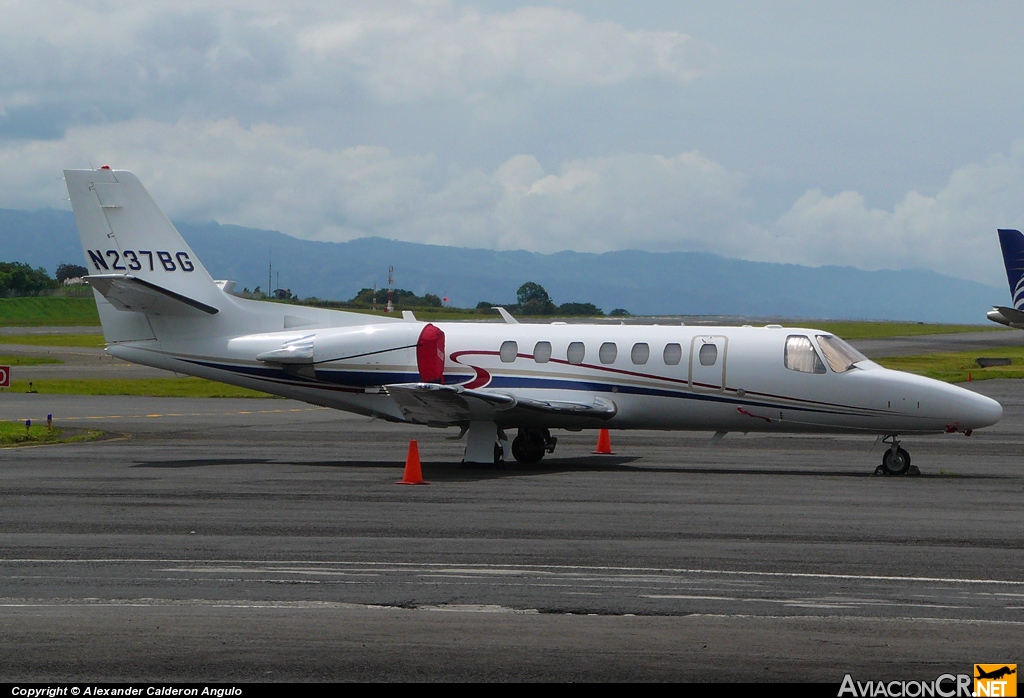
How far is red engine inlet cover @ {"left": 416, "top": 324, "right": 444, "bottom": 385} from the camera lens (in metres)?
22.5

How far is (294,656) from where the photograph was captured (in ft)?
26.3

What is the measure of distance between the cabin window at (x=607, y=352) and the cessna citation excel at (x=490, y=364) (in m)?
0.03

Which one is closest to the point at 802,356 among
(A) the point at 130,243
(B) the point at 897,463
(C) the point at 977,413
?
(B) the point at 897,463

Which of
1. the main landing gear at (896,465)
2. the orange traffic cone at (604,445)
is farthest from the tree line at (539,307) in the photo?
the main landing gear at (896,465)

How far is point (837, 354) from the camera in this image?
71.8 ft

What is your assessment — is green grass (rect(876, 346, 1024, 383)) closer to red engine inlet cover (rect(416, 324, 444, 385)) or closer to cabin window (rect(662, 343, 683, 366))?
cabin window (rect(662, 343, 683, 366))

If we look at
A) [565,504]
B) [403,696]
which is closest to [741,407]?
[565,504]

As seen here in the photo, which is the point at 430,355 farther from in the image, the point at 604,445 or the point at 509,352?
the point at 604,445

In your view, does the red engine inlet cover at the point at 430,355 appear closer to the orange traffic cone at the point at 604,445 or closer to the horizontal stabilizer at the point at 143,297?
the orange traffic cone at the point at 604,445

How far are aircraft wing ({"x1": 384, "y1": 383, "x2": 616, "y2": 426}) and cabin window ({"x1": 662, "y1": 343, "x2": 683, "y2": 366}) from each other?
1387 mm

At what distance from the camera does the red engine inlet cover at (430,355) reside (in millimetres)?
22547

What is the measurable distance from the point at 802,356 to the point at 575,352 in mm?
4370

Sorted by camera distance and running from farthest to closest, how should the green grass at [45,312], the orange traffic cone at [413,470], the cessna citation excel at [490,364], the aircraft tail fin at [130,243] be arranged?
the green grass at [45,312] < the aircraft tail fin at [130,243] < the cessna citation excel at [490,364] < the orange traffic cone at [413,470]

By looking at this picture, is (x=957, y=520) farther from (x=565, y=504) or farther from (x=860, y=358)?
(x=860, y=358)
